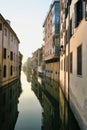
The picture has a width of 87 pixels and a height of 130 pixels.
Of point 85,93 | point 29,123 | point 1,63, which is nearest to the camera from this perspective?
point 85,93

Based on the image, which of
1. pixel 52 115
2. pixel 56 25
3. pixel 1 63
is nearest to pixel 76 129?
pixel 52 115

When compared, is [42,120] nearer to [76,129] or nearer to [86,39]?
[76,129]

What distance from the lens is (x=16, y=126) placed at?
12523 mm

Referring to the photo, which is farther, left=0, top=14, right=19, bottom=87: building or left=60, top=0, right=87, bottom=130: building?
left=0, top=14, right=19, bottom=87: building

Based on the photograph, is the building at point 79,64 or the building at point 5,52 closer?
the building at point 79,64

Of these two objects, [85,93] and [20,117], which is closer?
[85,93]

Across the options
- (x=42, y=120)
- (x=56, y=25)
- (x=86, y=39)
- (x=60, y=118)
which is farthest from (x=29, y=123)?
(x=56, y=25)

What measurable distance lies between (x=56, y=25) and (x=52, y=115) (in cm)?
3104

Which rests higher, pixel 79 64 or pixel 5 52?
pixel 5 52

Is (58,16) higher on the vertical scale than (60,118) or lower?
higher

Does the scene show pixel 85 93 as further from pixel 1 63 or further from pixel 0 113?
pixel 1 63

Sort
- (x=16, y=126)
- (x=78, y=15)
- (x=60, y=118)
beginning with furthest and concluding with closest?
(x=78, y=15), (x=60, y=118), (x=16, y=126)

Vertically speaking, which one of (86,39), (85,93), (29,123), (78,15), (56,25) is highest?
(56,25)

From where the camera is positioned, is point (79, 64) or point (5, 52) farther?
point (5, 52)
